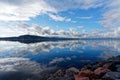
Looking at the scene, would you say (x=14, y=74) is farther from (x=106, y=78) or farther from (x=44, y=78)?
(x=106, y=78)

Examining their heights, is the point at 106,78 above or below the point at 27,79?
above

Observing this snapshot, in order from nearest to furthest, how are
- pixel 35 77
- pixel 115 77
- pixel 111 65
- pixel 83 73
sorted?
pixel 115 77
pixel 83 73
pixel 111 65
pixel 35 77

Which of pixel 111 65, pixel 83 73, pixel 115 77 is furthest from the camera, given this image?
pixel 111 65

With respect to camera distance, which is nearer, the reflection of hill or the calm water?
the calm water

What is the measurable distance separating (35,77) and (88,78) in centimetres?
831

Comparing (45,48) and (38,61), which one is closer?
(38,61)

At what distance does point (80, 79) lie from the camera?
16.0m

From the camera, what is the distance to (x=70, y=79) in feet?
60.2

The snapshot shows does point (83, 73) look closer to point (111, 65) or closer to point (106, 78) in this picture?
point (106, 78)

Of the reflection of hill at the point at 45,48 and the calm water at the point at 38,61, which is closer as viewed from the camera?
the calm water at the point at 38,61

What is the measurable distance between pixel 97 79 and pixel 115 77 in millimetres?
1312

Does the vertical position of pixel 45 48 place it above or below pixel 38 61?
below

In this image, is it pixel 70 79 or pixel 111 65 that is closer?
pixel 70 79

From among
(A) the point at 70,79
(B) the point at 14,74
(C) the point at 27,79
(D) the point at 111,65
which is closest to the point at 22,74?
(B) the point at 14,74
